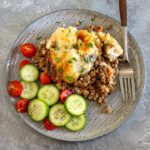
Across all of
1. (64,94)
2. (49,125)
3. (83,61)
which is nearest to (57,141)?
(49,125)

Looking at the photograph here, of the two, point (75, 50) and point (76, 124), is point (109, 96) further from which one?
point (75, 50)

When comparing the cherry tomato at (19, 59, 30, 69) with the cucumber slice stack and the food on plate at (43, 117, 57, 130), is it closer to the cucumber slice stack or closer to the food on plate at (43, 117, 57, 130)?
the cucumber slice stack

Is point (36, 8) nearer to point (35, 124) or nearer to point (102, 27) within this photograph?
point (102, 27)

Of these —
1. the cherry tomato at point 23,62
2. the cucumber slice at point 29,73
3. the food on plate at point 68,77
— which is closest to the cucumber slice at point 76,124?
the food on plate at point 68,77

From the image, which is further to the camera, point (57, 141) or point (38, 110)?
point (57, 141)

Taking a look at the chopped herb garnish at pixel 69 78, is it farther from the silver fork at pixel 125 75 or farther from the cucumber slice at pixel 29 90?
the silver fork at pixel 125 75

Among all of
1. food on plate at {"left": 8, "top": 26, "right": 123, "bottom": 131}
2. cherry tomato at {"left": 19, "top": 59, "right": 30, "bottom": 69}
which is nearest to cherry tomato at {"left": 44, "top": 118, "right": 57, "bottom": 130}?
food on plate at {"left": 8, "top": 26, "right": 123, "bottom": 131}
